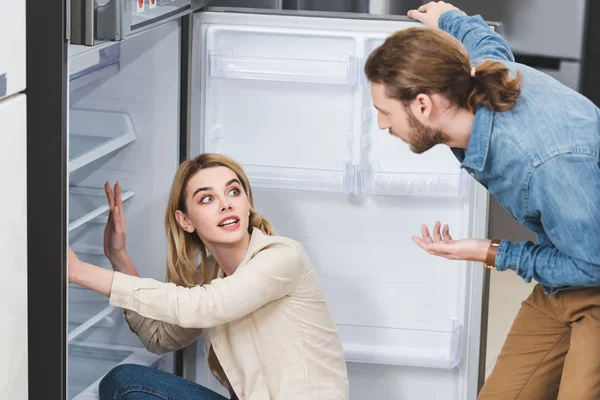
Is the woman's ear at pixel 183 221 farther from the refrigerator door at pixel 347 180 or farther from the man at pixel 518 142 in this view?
the man at pixel 518 142

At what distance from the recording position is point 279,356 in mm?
2121

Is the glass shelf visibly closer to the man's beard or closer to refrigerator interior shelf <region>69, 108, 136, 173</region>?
refrigerator interior shelf <region>69, 108, 136, 173</region>

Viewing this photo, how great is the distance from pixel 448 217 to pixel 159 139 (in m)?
0.69

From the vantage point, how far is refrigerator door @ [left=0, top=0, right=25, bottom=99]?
155 centimetres

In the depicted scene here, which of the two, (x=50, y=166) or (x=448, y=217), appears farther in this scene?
(x=448, y=217)

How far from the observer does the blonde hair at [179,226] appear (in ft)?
7.17

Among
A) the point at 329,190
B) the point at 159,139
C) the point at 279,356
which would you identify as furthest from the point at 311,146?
the point at 279,356

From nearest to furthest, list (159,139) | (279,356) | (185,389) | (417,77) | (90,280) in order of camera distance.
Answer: (417,77), (90,280), (279,356), (185,389), (159,139)

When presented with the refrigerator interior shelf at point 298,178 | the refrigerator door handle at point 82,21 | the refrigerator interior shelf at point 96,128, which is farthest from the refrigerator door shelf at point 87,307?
the refrigerator door handle at point 82,21

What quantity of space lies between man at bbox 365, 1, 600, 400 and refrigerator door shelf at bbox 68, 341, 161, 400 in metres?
0.90

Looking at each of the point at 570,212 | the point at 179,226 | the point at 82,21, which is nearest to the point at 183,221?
the point at 179,226

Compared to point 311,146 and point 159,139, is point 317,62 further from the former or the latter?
point 159,139

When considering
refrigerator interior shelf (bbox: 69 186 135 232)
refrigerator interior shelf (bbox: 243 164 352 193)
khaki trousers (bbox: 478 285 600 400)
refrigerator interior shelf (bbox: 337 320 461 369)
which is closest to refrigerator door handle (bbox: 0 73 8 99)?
refrigerator interior shelf (bbox: 69 186 135 232)

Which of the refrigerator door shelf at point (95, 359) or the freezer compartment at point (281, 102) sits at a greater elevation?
the freezer compartment at point (281, 102)
